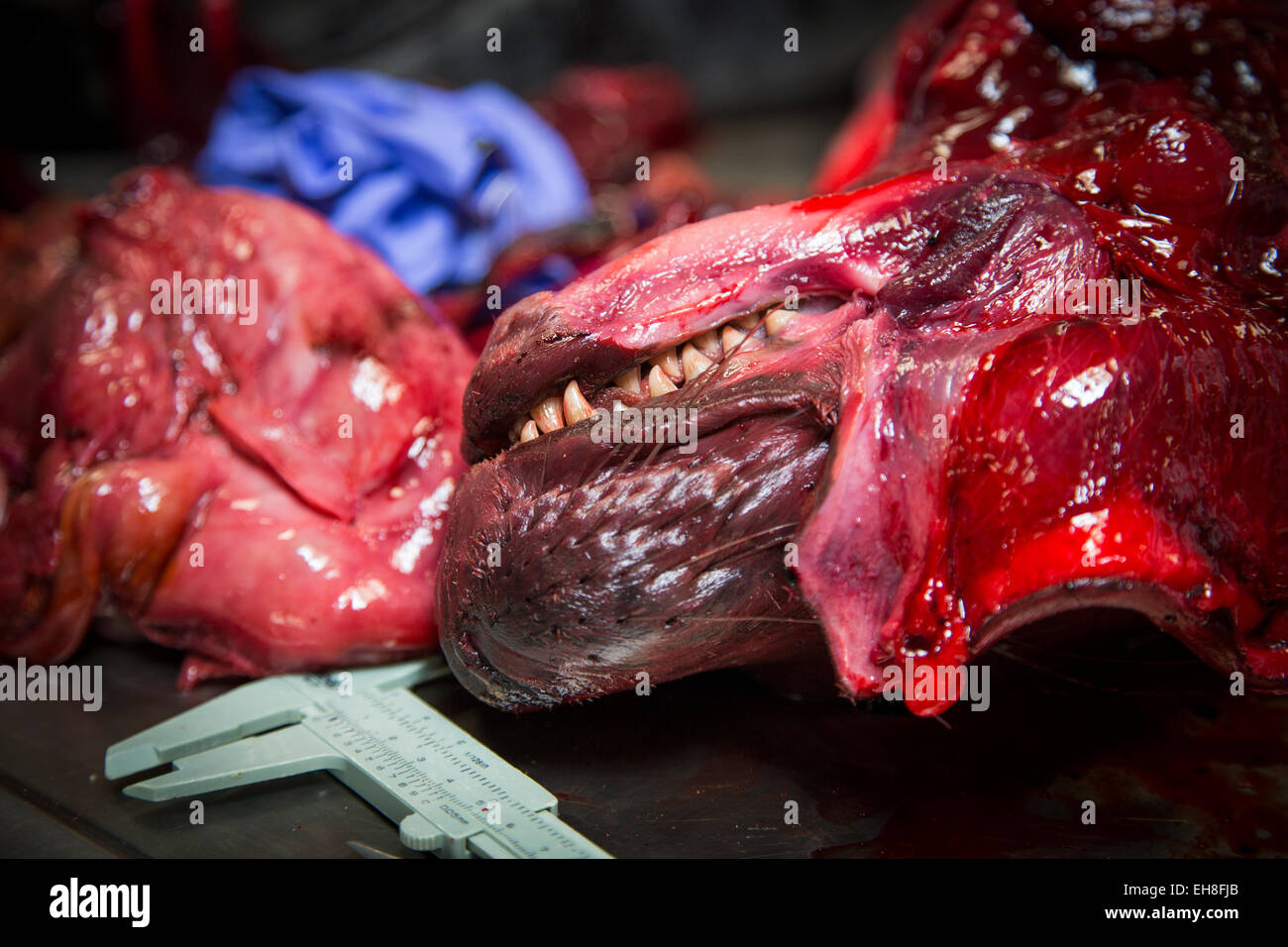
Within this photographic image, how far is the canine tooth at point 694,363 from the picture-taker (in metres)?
1.32

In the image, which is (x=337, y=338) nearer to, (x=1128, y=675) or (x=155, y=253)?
(x=155, y=253)

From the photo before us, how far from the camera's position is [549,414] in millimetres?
1396

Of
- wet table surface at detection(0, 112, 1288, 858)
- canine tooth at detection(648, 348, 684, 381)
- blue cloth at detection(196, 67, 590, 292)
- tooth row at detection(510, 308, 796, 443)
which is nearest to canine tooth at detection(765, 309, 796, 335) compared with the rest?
tooth row at detection(510, 308, 796, 443)

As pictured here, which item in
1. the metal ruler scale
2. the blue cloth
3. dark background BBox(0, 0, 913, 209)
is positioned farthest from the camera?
dark background BBox(0, 0, 913, 209)

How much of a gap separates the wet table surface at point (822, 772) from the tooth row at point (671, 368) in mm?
435

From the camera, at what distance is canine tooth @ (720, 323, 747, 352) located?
4.32 ft

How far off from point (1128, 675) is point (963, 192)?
78cm

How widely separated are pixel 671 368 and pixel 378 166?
136 cm

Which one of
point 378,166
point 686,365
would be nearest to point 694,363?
point 686,365

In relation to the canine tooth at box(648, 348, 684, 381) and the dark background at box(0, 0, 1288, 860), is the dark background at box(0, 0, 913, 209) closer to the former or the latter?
the dark background at box(0, 0, 1288, 860)

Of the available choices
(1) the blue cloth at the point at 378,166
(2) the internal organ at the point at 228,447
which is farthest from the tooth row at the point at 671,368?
(1) the blue cloth at the point at 378,166

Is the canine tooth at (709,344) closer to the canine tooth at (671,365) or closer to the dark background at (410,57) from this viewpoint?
the canine tooth at (671,365)

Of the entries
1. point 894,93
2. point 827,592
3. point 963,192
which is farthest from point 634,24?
point 827,592
